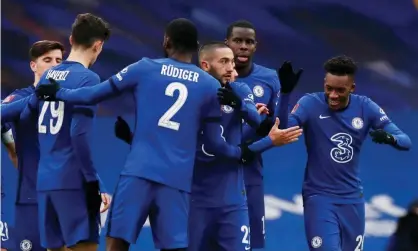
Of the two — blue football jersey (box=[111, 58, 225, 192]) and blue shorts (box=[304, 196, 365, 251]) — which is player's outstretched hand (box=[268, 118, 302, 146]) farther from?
blue football jersey (box=[111, 58, 225, 192])

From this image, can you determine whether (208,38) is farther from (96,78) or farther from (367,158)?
(96,78)

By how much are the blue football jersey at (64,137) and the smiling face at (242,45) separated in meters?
1.83

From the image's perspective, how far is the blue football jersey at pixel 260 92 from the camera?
8883mm

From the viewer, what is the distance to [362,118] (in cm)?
887

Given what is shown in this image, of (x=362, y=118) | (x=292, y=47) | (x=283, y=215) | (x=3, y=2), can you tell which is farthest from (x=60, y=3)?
(x=362, y=118)

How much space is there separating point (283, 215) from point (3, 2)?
405 cm

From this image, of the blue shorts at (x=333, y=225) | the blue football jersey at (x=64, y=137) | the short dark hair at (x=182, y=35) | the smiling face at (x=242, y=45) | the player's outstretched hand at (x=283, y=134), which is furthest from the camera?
the smiling face at (x=242, y=45)

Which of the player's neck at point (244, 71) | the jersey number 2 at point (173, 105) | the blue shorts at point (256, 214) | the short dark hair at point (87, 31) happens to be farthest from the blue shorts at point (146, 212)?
the player's neck at point (244, 71)

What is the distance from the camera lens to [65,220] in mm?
7500

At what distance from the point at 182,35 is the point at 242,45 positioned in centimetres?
191

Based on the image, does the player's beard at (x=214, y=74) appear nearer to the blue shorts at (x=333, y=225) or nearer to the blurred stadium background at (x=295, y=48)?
the blue shorts at (x=333, y=225)

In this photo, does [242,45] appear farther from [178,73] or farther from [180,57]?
[178,73]

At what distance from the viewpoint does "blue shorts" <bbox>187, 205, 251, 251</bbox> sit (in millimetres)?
7809

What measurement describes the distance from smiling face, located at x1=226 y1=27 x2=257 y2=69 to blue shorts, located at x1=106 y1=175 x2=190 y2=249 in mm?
2265
